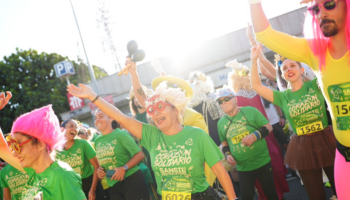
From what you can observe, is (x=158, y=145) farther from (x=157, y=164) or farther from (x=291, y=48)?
(x=291, y=48)

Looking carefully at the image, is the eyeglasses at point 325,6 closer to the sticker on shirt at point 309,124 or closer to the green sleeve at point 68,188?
the sticker on shirt at point 309,124

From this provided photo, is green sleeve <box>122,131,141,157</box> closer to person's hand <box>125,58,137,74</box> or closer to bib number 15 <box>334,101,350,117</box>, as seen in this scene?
person's hand <box>125,58,137,74</box>

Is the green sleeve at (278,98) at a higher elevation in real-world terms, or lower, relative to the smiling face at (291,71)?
lower

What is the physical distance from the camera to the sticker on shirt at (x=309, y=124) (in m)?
3.37

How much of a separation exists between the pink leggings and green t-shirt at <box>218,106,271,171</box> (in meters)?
2.06

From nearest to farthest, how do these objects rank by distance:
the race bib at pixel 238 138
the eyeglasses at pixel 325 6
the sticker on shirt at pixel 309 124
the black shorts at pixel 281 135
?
the eyeglasses at pixel 325 6
the sticker on shirt at pixel 309 124
the race bib at pixel 238 138
the black shorts at pixel 281 135

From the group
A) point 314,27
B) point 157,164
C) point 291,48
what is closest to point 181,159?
point 157,164

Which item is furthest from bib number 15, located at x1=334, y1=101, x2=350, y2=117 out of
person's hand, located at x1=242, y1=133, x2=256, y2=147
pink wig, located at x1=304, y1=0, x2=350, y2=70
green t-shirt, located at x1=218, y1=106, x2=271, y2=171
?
green t-shirt, located at x1=218, y1=106, x2=271, y2=171

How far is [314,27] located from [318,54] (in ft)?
0.68

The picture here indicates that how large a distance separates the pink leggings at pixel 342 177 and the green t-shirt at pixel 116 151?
308cm

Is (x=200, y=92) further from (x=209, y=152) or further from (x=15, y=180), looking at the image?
(x=15, y=180)

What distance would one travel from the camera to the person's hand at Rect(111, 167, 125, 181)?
4.30m

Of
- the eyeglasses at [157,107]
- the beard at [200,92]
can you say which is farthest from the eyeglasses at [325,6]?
the beard at [200,92]

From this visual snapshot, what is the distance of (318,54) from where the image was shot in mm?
2088
